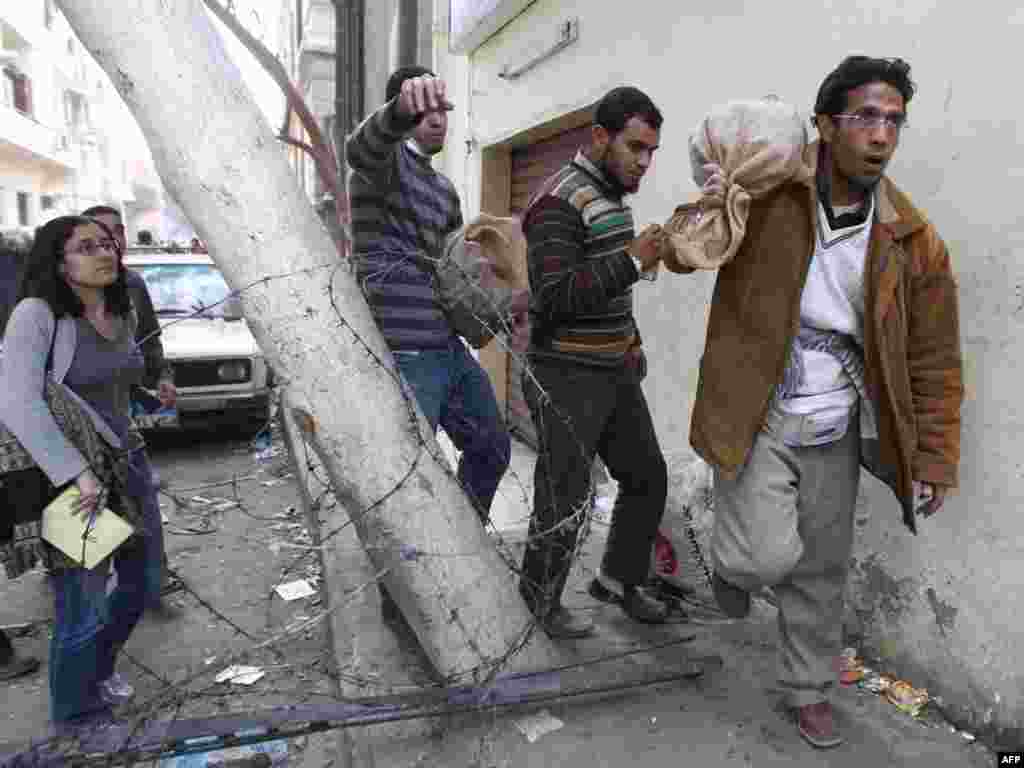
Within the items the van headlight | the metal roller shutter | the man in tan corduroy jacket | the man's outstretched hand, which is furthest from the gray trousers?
the van headlight

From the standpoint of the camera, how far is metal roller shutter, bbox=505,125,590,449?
17.1ft

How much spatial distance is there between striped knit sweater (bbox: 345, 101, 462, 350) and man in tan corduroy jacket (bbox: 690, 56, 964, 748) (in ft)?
3.16

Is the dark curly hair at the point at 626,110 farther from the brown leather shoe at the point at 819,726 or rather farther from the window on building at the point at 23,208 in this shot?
the window on building at the point at 23,208

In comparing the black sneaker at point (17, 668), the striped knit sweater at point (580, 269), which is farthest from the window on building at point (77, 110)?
the striped knit sweater at point (580, 269)

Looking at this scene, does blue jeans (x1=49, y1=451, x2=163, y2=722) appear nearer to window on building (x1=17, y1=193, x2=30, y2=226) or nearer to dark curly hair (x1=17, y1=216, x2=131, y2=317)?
dark curly hair (x1=17, y1=216, x2=131, y2=317)

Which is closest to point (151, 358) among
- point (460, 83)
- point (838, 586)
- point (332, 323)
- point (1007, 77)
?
point (332, 323)

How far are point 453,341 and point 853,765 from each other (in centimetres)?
180

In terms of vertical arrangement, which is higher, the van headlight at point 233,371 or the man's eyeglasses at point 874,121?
→ the man's eyeglasses at point 874,121

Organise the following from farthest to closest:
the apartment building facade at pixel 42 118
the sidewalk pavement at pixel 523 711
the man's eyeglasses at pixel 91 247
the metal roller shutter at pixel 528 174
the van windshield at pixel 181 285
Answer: the apartment building facade at pixel 42 118
the van windshield at pixel 181 285
the metal roller shutter at pixel 528 174
the man's eyeglasses at pixel 91 247
the sidewalk pavement at pixel 523 711

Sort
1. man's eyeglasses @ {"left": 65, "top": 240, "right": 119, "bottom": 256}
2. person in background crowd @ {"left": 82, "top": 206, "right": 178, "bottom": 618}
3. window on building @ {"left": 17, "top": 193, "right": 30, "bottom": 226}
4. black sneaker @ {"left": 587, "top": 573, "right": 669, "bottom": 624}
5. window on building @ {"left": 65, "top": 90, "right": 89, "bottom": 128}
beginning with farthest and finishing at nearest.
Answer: window on building @ {"left": 65, "top": 90, "right": 89, "bottom": 128}
window on building @ {"left": 17, "top": 193, "right": 30, "bottom": 226}
person in background crowd @ {"left": 82, "top": 206, "right": 178, "bottom": 618}
black sneaker @ {"left": 587, "top": 573, "right": 669, "bottom": 624}
man's eyeglasses @ {"left": 65, "top": 240, "right": 119, "bottom": 256}

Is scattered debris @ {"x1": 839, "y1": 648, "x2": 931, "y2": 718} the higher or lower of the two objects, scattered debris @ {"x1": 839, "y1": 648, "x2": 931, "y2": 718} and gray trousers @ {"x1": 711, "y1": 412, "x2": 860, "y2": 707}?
the lower

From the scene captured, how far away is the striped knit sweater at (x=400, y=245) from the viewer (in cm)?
250

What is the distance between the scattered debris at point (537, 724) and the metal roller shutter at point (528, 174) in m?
2.85

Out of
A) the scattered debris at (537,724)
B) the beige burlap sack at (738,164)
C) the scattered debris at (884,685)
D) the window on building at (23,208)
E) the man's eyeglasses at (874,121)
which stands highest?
the window on building at (23,208)
